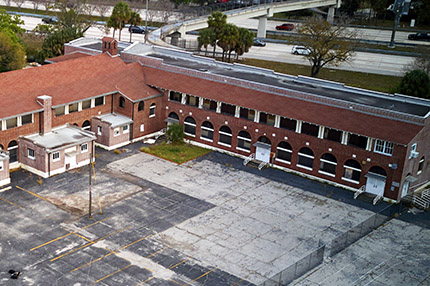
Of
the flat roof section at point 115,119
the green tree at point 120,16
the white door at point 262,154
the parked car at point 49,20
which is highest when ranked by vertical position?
the green tree at point 120,16

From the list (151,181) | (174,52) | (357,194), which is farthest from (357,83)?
(151,181)

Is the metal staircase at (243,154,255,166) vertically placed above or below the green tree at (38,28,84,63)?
below

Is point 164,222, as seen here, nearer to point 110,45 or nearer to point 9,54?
point 110,45

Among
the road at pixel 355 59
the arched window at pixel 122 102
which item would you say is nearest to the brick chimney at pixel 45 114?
the arched window at pixel 122 102

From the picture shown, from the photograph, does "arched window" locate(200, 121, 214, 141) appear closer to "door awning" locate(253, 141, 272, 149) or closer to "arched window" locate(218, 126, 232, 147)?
"arched window" locate(218, 126, 232, 147)

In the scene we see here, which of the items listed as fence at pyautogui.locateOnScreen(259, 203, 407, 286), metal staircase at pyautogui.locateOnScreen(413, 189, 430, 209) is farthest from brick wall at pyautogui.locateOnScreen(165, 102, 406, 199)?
fence at pyautogui.locateOnScreen(259, 203, 407, 286)

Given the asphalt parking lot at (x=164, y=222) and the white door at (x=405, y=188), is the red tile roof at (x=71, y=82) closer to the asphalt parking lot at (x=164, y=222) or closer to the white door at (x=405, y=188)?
the asphalt parking lot at (x=164, y=222)
